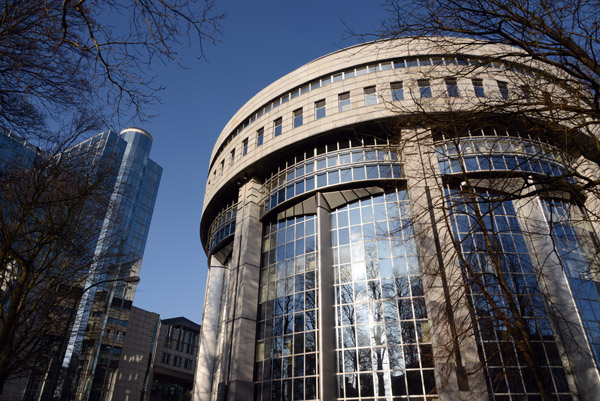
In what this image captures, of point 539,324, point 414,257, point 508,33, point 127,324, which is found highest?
point 127,324

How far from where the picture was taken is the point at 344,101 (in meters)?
23.8

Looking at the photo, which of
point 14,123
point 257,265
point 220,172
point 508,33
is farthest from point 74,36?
point 220,172

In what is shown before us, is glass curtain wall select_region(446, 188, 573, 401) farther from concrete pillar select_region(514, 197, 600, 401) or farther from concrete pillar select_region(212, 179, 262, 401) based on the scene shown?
concrete pillar select_region(212, 179, 262, 401)

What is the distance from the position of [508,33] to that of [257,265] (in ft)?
67.9

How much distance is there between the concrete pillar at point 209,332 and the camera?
1012 inches

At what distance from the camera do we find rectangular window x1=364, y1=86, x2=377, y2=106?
22984 mm

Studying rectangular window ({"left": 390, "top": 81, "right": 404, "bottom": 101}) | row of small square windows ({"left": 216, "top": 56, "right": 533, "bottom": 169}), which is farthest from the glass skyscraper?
rectangular window ({"left": 390, "top": 81, "right": 404, "bottom": 101})

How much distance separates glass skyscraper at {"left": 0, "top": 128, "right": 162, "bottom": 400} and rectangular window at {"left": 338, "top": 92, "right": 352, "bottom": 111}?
44.7ft

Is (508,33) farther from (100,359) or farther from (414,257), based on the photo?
(100,359)

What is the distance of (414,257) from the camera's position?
771 inches

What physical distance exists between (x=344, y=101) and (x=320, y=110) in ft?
5.61

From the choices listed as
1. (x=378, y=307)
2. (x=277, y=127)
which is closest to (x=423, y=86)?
(x=277, y=127)

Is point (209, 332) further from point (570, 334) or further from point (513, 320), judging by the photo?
point (570, 334)

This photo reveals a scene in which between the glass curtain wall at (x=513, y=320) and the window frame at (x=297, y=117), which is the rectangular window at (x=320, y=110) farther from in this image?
the glass curtain wall at (x=513, y=320)
